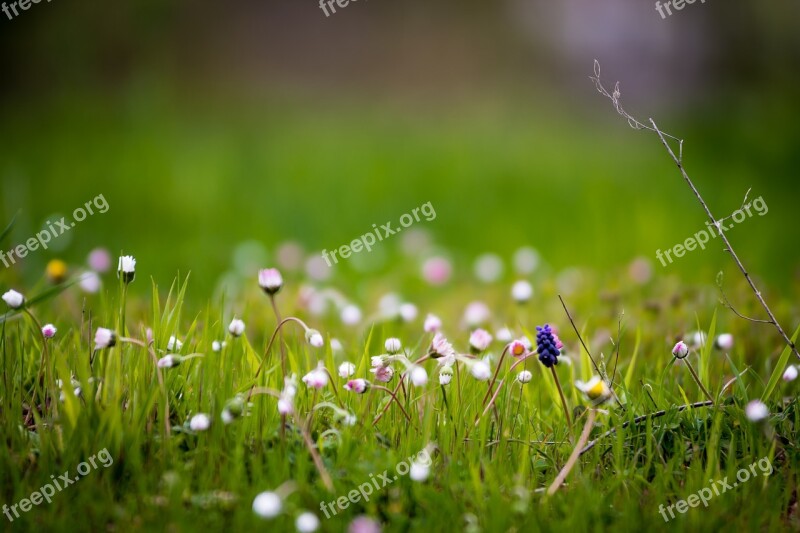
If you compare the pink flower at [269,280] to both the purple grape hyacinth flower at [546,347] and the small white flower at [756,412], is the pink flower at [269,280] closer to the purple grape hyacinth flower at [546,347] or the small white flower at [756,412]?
the purple grape hyacinth flower at [546,347]

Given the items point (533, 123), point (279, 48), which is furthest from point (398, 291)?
point (279, 48)

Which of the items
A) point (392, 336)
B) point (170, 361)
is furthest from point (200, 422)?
point (392, 336)

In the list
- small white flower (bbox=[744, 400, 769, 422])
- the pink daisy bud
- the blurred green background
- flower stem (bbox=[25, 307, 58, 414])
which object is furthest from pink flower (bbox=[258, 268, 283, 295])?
the blurred green background

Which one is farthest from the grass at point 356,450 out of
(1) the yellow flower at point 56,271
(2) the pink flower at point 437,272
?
(2) the pink flower at point 437,272

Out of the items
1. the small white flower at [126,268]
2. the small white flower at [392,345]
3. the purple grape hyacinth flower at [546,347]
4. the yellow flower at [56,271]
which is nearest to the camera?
the purple grape hyacinth flower at [546,347]

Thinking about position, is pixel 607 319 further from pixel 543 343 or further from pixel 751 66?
pixel 751 66

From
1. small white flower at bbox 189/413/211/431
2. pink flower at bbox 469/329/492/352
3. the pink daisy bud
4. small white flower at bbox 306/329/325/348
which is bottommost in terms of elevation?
the pink daisy bud

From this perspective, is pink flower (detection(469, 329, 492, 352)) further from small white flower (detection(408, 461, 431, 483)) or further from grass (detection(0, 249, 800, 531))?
small white flower (detection(408, 461, 431, 483))
